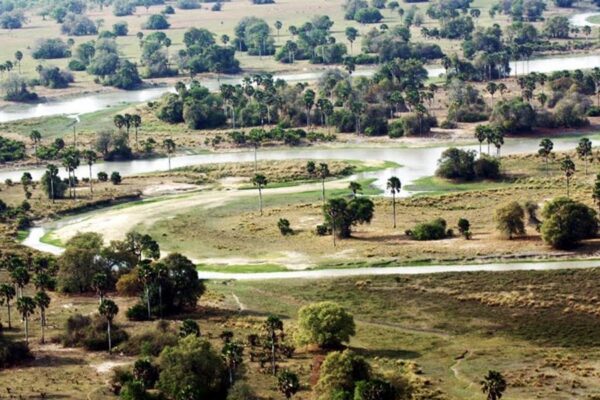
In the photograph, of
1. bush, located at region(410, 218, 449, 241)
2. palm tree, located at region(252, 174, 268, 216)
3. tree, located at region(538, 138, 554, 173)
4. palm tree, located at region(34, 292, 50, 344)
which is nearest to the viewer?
palm tree, located at region(34, 292, 50, 344)

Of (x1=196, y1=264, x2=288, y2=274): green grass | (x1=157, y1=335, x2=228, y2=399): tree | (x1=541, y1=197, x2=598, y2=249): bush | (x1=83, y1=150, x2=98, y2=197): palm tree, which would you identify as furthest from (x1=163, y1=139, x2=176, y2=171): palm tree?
(x1=157, y1=335, x2=228, y2=399): tree

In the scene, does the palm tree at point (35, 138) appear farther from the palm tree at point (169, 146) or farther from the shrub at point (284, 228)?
the shrub at point (284, 228)

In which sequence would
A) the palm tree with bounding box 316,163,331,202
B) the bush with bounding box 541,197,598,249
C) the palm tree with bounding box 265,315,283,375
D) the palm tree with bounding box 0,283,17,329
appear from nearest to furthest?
1. the palm tree with bounding box 265,315,283,375
2. the palm tree with bounding box 0,283,17,329
3. the bush with bounding box 541,197,598,249
4. the palm tree with bounding box 316,163,331,202

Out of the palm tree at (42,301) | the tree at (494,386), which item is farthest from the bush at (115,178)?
the tree at (494,386)

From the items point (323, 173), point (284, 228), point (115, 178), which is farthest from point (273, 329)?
point (115, 178)

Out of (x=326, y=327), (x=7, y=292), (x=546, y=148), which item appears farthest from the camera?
(x=546, y=148)

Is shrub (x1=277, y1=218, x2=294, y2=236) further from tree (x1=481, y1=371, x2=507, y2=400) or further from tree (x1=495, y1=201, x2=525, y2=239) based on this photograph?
tree (x1=481, y1=371, x2=507, y2=400)

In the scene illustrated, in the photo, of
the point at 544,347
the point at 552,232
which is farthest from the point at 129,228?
the point at 544,347

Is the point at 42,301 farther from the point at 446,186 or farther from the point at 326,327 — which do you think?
the point at 446,186
